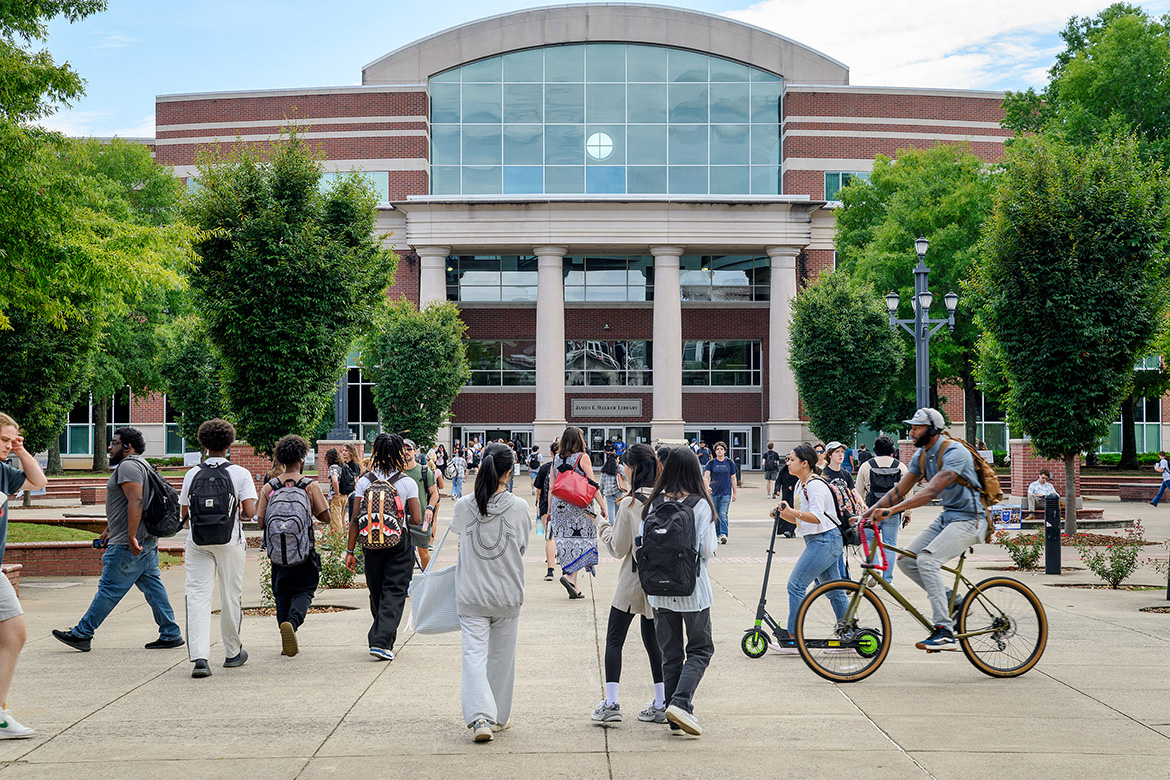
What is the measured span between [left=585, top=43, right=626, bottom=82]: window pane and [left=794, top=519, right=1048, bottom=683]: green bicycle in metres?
44.8

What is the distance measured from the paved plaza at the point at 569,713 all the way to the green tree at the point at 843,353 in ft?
86.5

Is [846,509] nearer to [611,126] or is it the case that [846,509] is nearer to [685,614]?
[685,614]

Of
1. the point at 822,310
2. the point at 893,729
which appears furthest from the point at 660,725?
the point at 822,310

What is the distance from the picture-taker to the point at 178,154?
52125 millimetres

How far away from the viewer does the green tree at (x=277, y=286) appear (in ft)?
57.5

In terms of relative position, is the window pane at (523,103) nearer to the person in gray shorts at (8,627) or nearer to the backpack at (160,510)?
the backpack at (160,510)

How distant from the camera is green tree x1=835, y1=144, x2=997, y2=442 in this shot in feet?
119

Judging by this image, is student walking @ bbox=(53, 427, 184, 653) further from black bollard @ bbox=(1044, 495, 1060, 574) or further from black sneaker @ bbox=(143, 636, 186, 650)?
black bollard @ bbox=(1044, 495, 1060, 574)

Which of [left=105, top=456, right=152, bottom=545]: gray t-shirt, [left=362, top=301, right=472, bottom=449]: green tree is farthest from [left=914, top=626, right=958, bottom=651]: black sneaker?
[left=362, top=301, right=472, bottom=449]: green tree

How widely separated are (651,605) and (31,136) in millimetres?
10925

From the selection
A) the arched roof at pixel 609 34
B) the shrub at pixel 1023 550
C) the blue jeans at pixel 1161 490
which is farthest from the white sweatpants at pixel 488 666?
the arched roof at pixel 609 34

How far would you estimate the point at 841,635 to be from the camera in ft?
23.4

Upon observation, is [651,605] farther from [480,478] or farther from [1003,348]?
A: [1003,348]

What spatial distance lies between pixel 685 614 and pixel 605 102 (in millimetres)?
45724
